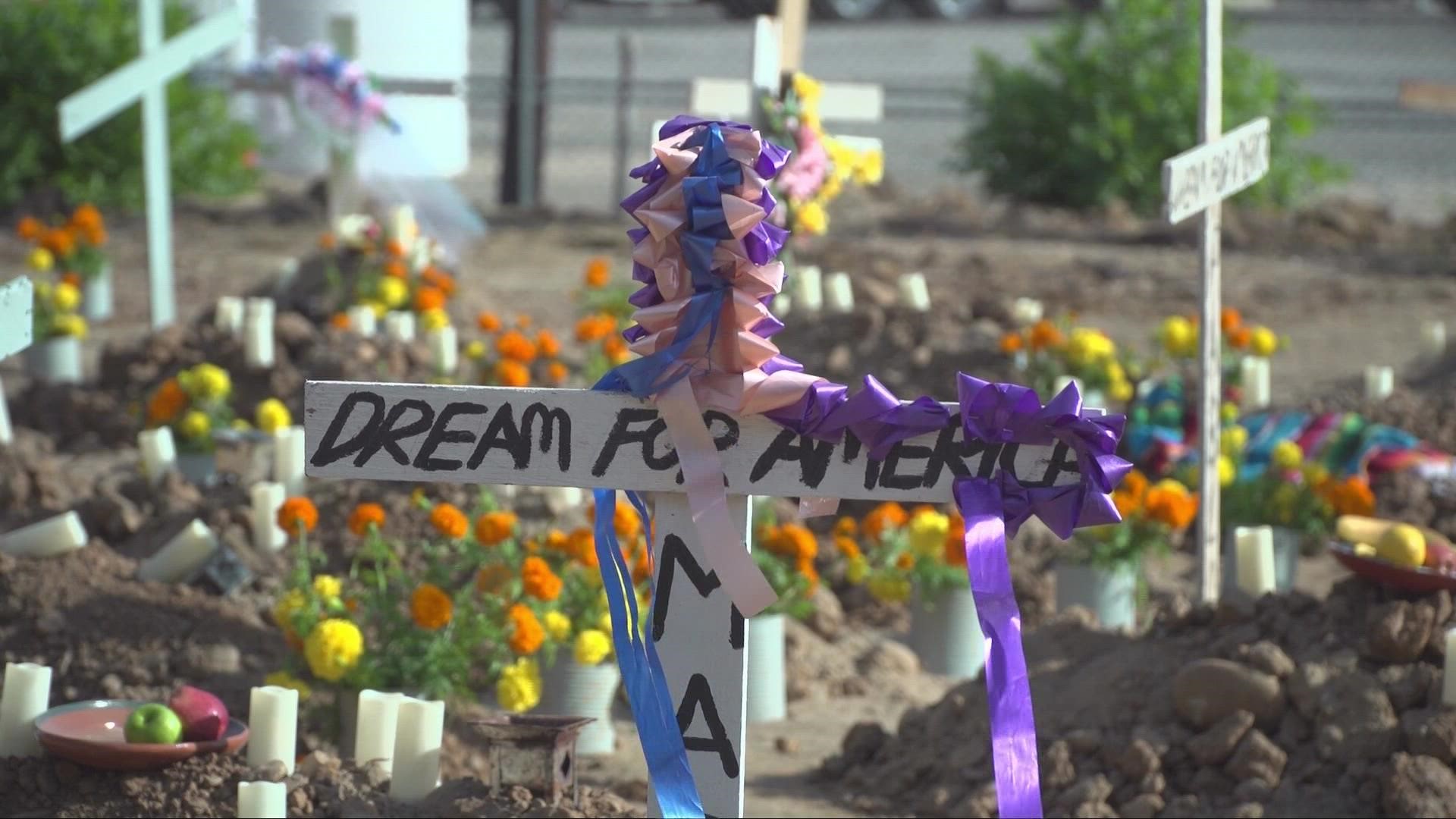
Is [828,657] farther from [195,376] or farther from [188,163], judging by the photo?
[188,163]

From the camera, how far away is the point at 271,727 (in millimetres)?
3510

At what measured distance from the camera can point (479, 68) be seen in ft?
70.9

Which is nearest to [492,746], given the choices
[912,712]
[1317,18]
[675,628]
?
[675,628]

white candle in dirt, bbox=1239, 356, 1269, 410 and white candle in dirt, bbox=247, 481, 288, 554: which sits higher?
white candle in dirt, bbox=1239, 356, 1269, 410

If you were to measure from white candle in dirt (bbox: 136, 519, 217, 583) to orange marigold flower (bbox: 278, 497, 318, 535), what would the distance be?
30cm

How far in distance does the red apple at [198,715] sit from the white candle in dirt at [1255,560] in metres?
2.30

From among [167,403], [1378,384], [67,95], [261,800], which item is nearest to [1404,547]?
[261,800]

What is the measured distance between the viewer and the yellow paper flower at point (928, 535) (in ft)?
17.5

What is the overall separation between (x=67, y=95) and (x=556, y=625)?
9.67 meters

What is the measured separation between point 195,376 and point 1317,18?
21.7 meters

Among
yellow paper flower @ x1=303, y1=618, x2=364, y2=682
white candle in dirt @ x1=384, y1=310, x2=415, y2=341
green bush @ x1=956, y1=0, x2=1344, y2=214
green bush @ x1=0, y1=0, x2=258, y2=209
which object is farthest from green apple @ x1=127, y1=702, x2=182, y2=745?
green bush @ x1=0, y1=0, x2=258, y2=209

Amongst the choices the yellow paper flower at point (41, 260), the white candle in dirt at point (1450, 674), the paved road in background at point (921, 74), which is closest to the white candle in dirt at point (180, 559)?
A: the white candle in dirt at point (1450, 674)

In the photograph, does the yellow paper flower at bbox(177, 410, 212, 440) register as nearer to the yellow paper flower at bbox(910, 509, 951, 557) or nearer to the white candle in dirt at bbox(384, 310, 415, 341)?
the white candle in dirt at bbox(384, 310, 415, 341)

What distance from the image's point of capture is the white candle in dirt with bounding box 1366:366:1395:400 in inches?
292
